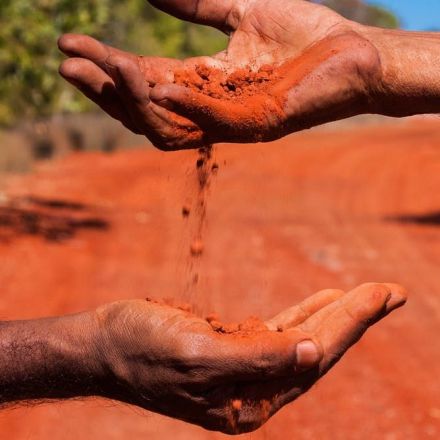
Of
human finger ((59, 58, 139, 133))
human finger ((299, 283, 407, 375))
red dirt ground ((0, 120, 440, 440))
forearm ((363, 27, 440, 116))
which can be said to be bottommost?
red dirt ground ((0, 120, 440, 440))

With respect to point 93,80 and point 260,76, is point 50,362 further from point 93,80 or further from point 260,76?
point 260,76

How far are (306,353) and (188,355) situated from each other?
11.6 inches

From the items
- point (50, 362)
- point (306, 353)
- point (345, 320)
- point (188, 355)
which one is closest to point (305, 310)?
point (345, 320)

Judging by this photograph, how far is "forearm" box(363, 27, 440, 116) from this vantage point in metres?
3.09

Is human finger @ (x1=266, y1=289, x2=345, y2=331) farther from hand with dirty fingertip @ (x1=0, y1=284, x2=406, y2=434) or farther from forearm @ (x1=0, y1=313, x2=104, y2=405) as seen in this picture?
forearm @ (x1=0, y1=313, x2=104, y2=405)

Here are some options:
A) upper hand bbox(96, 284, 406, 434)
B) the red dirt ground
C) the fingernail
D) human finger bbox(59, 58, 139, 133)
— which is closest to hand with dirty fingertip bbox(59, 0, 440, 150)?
human finger bbox(59, 58, 139, 133)

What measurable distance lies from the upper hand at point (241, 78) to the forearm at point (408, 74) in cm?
5

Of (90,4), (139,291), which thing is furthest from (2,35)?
(139,291)

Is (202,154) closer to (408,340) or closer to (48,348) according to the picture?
(48,348)

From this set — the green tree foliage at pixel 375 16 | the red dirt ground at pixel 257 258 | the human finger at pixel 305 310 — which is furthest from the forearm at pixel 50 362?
the green tree foliage at pixel 375 16

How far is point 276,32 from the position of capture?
3.29 metres

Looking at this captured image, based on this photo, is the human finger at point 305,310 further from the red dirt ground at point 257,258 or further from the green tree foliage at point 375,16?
the green tree foliage at point 375,16

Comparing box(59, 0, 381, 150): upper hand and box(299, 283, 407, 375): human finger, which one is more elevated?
box(59, 0, 381, 150): upper hand

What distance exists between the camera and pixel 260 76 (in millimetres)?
3137
